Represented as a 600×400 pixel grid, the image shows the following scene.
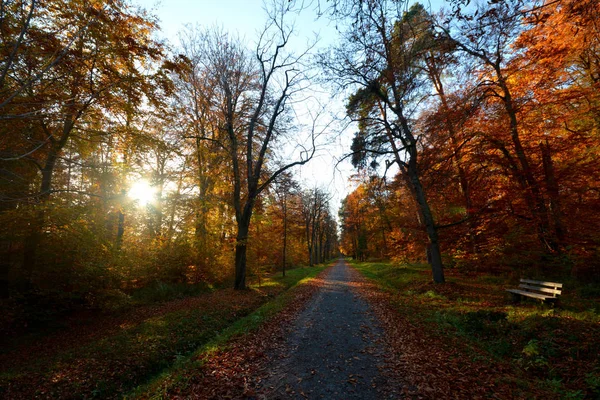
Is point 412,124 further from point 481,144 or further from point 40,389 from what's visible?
point 40,389

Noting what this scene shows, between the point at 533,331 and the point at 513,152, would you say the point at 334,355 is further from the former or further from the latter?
the point at 513,152

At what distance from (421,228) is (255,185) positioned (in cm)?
922

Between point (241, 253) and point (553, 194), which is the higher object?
point (553, 194)

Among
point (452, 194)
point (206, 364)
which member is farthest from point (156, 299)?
point (452, 194)

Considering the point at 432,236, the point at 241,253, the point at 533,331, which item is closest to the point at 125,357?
the point at 241,253

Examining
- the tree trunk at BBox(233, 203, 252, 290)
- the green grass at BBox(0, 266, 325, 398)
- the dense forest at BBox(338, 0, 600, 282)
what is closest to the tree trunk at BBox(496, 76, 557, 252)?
the dense forest at BBox(338, 0, 600, 282)

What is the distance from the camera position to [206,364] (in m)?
5.36

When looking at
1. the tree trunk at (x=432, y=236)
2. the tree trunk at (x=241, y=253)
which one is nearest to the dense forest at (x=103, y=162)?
the tree trunk at (x=241, y=253)

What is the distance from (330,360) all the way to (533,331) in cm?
456

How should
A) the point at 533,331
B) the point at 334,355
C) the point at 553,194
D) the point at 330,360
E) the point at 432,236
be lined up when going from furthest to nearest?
the point at 432,236, the point at 553,194, the point at 533,331, the point at 334,355, the point at 330,360

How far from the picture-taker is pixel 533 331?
227 inches

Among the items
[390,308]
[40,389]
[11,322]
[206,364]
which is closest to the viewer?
[40,389]

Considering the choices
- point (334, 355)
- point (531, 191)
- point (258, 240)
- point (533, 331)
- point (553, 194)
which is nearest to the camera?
point (334, 355)

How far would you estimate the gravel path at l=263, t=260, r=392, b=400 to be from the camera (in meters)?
4.24
